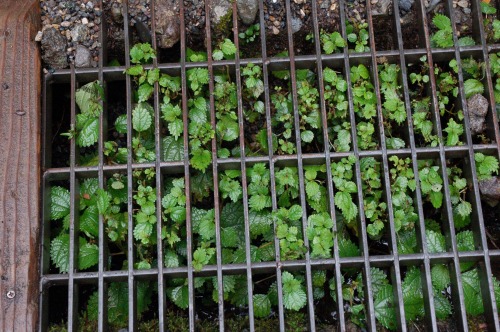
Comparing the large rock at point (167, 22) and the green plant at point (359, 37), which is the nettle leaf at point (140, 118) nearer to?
the large rock at point (167, 22)

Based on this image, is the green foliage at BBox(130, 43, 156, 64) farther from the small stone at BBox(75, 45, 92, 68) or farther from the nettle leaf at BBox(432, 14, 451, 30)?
the nettle leaf at BBox(432, 14, 451, 30)

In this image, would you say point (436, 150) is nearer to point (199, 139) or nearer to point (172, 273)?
point (199, 139)

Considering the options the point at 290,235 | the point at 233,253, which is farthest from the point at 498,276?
the point at 233,253

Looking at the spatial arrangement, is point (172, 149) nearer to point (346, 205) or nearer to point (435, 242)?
point (346, 205)

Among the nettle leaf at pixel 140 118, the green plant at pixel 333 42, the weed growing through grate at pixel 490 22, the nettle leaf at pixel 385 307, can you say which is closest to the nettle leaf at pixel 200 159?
the nettle leaf at pixel 140 118

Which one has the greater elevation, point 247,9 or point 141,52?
point 247,9

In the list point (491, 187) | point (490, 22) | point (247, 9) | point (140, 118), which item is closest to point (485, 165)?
point (491, 187)
